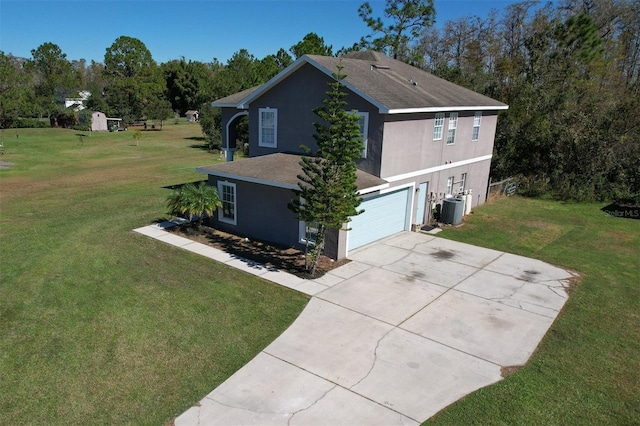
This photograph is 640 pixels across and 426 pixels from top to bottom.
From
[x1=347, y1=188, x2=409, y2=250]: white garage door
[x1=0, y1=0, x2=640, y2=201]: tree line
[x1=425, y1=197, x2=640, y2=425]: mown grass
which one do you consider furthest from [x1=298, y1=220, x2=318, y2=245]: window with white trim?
[x1=0, y1=0, x2=640, y2=201]: tree line

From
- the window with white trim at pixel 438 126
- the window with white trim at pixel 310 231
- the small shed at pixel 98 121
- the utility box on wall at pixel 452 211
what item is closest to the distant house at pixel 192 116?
the small shed at pixel 98 121

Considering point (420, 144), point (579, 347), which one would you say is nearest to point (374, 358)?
point (579, 347)

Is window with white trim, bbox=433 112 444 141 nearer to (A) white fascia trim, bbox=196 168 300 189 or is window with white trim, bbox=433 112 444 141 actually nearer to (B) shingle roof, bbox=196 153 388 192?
(B) shingle roof, bbox=196 153 388 192

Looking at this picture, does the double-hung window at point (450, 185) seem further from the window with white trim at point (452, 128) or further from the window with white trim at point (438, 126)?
the window with white trim at point (438, 126)

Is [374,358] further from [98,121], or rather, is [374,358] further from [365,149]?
[98,121]

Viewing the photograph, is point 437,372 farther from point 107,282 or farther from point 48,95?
point 48,95

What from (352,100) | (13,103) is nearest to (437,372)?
(352,100)
